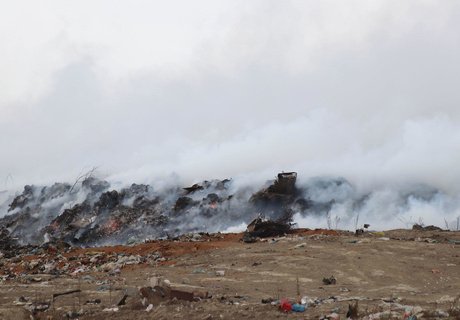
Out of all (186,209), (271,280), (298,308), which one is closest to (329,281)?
(271,280)

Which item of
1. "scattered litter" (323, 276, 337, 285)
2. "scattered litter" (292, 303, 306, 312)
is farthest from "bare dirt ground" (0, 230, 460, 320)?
"scattered litter" (323, 276, 337, 285)

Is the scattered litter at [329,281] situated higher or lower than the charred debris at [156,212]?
lower

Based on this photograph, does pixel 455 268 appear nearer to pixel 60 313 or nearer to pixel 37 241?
pixel 60 313

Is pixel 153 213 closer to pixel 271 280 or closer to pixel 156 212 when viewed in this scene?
pixel 156 212

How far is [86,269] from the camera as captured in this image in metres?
11.7

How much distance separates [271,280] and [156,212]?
16714 millimetres

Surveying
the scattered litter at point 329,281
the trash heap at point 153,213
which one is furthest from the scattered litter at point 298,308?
the trash heap at point 153,213

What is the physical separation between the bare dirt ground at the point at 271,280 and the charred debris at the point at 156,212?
23.5 feet

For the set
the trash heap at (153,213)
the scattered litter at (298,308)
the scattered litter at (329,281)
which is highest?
the trash heap at (153,213)

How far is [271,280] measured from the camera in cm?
875

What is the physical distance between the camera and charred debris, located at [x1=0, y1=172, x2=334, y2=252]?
898 inches

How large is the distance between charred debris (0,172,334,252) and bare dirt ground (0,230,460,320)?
715 cm

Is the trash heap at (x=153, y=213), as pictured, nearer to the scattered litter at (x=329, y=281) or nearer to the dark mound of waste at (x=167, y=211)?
the dark mound of waste at (x=167, y=211)

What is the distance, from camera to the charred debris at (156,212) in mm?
22797
